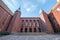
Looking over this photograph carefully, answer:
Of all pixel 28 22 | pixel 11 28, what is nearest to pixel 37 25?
pixel 28 22

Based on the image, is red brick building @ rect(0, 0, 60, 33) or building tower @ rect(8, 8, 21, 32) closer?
building tower @ rect(8, 8, 21, 32)

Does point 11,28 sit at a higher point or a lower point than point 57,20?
lower

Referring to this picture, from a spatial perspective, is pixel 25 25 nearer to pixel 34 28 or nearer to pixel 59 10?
pixel 34 28

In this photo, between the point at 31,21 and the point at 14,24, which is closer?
Result: the point at 14,24

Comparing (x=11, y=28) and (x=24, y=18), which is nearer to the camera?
(x=11, y=28)

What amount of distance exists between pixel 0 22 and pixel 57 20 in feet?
31.4

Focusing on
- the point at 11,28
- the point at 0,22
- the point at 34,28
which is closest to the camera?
the point at 0,22

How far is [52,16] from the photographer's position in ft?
50.9

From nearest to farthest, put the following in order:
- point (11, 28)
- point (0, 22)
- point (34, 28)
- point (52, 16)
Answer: point (0, 22)
point (11, 28)
point (52, 16)
point (34, 28)

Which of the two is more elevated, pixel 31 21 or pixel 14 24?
pixel 31 21

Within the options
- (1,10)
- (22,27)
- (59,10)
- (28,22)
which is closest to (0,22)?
(1,10)

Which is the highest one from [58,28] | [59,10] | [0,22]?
[59,10]

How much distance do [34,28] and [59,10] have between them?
652 cm

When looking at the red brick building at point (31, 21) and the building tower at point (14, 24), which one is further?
the red brick building at point (31, 21)
